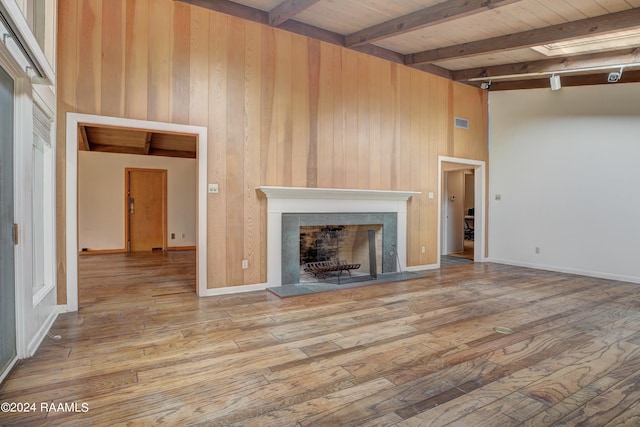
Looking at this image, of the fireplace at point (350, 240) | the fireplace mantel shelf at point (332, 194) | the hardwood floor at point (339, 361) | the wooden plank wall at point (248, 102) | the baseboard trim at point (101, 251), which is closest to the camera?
the hardwood floor at point (339, 361)

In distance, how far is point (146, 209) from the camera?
842 centimetres

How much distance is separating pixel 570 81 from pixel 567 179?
1.62 meters

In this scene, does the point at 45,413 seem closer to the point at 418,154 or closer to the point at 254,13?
the point at 254,13

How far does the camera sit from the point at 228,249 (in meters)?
4.32

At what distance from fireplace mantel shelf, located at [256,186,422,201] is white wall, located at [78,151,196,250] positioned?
5078 mm

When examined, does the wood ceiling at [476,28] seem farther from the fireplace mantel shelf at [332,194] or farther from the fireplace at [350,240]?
the fireplace at [350,240]

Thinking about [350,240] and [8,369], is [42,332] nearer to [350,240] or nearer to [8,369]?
[8,369]

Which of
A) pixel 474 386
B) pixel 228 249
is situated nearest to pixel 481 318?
pixel 474 386

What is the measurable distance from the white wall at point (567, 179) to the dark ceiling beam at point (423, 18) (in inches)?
128

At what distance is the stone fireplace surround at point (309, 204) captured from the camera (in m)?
4.55

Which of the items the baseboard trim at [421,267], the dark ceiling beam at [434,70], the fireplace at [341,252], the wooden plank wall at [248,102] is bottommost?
the baseboard trim at [421,267]

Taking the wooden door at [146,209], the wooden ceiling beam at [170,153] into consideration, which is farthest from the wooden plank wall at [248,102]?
the wooden ceiling beam at [170,153]

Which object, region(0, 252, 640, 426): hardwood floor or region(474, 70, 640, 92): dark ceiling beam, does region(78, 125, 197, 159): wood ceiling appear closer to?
region(0, 252, 640, 426): hardwood floor

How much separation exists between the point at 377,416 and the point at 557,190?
584 cm
